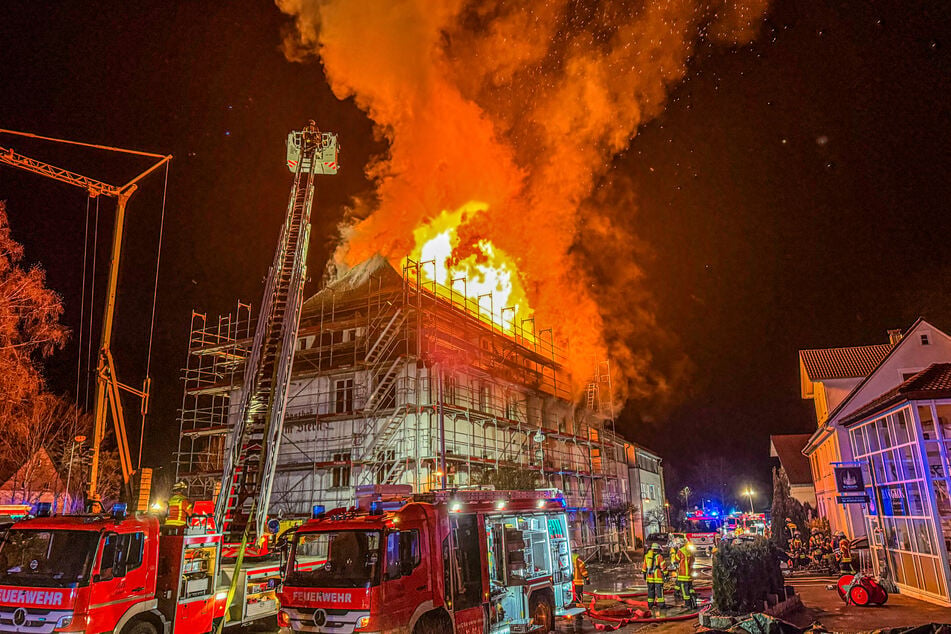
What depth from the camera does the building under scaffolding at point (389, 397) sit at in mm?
24875

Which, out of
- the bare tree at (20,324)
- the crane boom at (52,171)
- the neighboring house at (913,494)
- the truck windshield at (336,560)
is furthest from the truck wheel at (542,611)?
the crane boom at (52,171)

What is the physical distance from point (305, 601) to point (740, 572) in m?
7.69

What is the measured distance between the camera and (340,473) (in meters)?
26.0

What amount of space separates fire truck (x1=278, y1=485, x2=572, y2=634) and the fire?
65.6ft

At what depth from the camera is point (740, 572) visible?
1111 centimetres

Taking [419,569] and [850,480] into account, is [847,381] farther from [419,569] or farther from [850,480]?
[419,569]

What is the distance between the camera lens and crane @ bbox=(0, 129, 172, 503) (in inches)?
739

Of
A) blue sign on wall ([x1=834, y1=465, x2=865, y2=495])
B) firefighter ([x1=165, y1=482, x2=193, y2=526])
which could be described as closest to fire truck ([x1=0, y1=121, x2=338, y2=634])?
firefighter ([x1=165, y1=482, x2=193, y2=526])

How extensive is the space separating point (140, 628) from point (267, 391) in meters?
8.92

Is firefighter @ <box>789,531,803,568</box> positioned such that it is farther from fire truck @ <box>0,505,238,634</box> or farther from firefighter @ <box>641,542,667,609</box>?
fire truck @ <box>0,505,238,634</box>

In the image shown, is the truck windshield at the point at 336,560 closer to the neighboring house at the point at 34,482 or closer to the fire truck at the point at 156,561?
the fire truck at the point at 156,561

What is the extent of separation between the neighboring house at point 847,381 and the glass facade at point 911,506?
5468 millimetres

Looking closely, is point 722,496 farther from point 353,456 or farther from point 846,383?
point 353,456

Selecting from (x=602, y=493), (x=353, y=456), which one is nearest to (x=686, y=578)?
(x=353, y=456)
